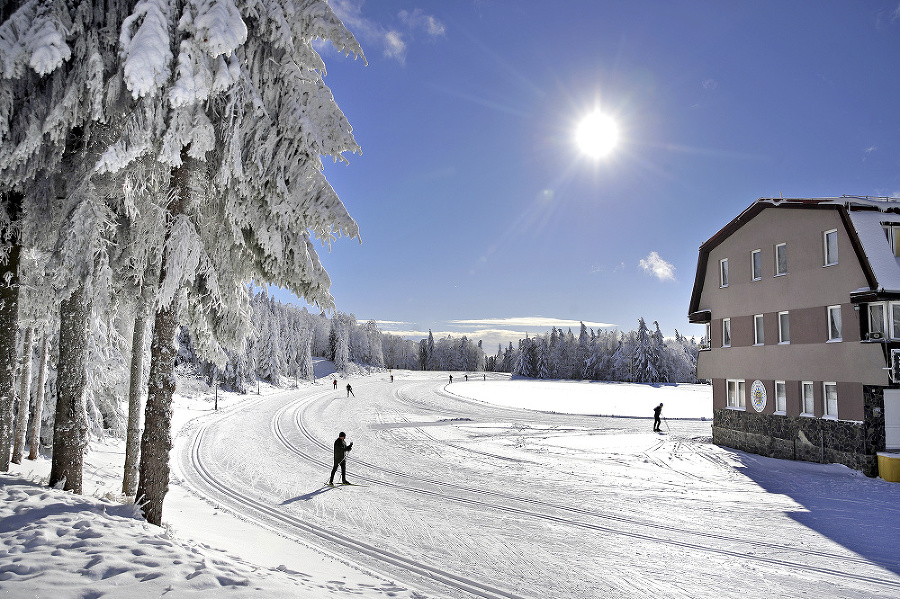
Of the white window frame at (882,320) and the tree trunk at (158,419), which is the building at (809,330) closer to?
the white window frame at (882,320)

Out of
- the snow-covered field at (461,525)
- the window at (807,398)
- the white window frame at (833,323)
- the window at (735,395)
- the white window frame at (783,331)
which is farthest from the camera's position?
the window at (735,395)

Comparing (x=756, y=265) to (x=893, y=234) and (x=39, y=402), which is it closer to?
(x=893, y=234)

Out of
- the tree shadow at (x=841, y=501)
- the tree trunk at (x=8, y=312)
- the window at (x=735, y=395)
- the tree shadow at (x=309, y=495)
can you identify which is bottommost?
the tree shadow at (x=309, y=495)

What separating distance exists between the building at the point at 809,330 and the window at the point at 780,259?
4 centimetres

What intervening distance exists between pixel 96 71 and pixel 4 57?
1233 millimetres

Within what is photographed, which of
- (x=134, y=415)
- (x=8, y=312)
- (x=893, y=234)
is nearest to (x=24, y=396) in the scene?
(x=134, y=415)

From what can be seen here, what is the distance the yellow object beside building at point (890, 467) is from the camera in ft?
50.4

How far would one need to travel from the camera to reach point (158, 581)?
17.0 feet

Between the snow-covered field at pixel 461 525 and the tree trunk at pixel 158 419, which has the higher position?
the tree trunk at pixel 158 419

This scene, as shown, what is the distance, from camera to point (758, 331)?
21.0m

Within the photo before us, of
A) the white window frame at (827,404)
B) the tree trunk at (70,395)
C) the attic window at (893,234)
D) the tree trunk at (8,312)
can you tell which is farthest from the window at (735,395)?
the tree trunk at (8,312)

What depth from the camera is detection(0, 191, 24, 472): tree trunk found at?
920 cm

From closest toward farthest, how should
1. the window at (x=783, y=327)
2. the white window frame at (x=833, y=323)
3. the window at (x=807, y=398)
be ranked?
the white window frame at (x=833, y=323)
the window at (x=807, y=398)
the window at (x=783, y=327)

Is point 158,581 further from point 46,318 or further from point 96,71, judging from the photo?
point 46,318
